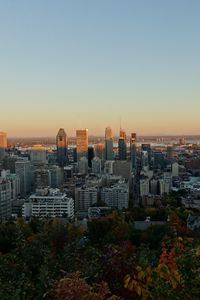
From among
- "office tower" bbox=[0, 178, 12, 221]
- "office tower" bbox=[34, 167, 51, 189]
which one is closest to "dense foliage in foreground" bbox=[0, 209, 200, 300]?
"office tower" bbox=[0, 178, 12, 221]

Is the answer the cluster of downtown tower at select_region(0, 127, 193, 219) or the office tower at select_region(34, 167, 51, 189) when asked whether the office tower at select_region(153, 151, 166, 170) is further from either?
the office tower at select_region(34, 167, 51, 189)

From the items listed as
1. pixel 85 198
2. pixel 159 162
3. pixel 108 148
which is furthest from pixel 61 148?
pixel 85 198

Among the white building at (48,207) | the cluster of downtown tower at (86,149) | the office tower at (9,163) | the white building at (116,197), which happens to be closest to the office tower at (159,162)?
the cluster of downtown tower at (86,149)

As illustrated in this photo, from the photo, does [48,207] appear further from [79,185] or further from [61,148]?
[61,148]

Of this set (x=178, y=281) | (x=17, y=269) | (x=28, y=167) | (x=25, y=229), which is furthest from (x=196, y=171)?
(x=178, y=281)

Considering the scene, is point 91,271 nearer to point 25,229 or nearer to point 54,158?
point 25,229
